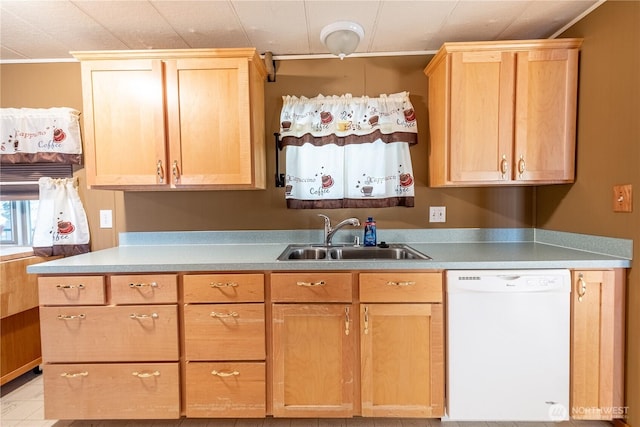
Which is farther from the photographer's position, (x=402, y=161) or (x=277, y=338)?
(x=402, y=161)

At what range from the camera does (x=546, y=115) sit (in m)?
1.68

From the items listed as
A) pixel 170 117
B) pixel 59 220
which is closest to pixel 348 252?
pixel 170 117

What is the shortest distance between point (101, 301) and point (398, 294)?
1.49 m

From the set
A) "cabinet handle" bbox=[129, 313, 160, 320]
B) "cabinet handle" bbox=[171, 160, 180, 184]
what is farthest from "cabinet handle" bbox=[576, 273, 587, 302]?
"cabinet handle" bbox=[171, 160, 180, 184]

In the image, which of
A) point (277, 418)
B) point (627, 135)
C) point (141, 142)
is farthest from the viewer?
point (141, 142)

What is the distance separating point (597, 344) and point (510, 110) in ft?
4.24

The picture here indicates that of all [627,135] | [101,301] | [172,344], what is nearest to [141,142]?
[101,301]

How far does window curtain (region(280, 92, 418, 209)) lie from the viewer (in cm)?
197

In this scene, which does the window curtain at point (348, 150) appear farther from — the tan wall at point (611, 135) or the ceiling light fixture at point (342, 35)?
the tan wall at point (611, 135)

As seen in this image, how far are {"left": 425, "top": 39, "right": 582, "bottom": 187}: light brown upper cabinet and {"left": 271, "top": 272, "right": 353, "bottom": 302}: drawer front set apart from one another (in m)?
0.93

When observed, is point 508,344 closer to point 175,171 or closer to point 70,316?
point 175,171

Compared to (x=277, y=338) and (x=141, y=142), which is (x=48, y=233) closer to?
(x=141, y=142)

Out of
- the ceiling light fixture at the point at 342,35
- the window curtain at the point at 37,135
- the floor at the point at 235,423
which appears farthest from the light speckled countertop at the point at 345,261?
the ceiling light fixture at the point at 342,35

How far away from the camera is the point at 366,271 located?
1.46m
